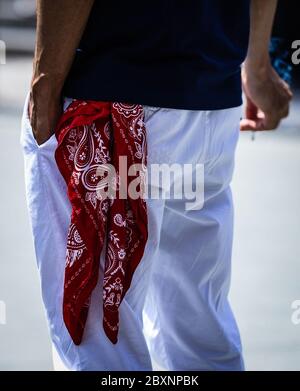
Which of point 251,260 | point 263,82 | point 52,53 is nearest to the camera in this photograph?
point 52,53

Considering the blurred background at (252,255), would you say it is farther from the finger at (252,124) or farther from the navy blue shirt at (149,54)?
the navy blue shirt at (149,54)

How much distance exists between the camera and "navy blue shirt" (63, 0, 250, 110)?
1.99 metres

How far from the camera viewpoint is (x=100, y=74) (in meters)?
2.01

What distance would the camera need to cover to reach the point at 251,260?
396 centimetres

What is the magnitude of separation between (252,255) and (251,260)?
0.17 feet

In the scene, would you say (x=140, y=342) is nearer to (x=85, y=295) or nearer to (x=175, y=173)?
(x=85, y=295)

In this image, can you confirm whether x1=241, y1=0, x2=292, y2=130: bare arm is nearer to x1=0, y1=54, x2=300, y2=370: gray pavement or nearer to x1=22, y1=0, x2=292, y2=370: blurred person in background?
x1=22, y1=0, x2=292, y2=370: blurred person in background

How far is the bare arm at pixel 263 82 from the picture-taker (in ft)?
8.15

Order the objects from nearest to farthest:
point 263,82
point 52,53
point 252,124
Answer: point 52,53 < point 263,82 < point 252,124

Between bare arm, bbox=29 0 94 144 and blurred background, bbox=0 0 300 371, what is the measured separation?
4.06 feet

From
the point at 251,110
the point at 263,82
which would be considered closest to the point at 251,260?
the point at 251,110

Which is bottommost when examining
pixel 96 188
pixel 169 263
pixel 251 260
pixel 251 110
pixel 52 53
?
pixel 251 260

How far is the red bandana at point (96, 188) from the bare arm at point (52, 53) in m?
0.04

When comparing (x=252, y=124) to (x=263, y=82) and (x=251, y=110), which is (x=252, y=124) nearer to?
(x=251, y=110)
